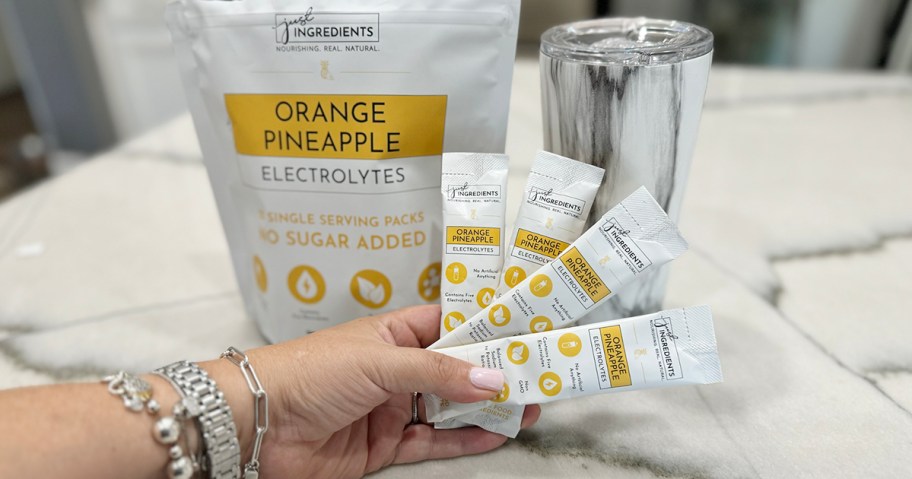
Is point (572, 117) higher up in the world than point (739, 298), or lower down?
higher up

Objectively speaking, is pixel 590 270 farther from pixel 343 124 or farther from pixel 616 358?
pixel 343 124

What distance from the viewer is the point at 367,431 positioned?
409 mm

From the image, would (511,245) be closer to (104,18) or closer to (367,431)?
(367,431)

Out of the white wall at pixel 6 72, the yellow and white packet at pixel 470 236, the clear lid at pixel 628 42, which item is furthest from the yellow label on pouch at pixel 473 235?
the white wall at pixel 6 72

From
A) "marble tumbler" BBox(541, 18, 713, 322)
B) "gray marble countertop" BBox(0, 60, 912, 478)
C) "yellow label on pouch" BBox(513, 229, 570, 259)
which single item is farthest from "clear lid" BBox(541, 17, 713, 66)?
"gray marble countertop" BBox(0, 60, 912, 478)

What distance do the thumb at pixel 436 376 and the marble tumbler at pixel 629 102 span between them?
5.5 inches

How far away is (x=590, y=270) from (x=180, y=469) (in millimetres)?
248

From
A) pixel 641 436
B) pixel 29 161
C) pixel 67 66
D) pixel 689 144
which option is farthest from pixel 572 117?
pixel 29 161

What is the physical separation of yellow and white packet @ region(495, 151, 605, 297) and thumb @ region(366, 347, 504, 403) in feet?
0.21

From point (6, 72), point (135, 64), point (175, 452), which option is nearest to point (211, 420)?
point (175, 452)

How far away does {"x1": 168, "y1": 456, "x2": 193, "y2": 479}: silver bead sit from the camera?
13.0 inches

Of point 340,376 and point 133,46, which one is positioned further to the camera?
point 133,46

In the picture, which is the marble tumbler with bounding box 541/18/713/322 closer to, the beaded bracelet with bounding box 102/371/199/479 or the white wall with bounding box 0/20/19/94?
the beaded bracelet with bounding box 102/371/199/479

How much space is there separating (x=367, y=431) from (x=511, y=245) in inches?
5.9
